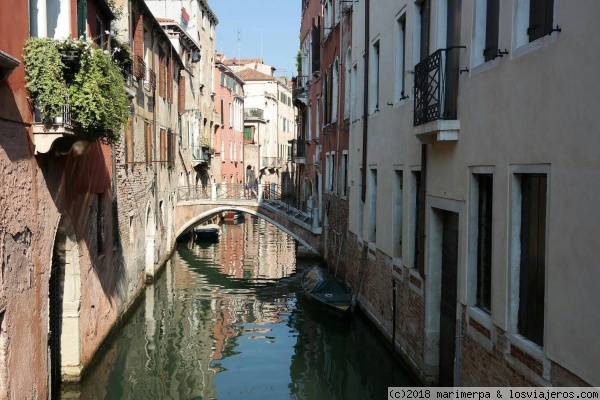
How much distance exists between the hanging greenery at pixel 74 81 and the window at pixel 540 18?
451 cm

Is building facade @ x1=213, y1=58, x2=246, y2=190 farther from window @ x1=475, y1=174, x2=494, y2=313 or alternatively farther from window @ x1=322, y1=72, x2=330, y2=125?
window @ x1=475, y1=174, x2=494, y2=313

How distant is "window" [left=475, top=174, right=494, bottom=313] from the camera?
7035 mm

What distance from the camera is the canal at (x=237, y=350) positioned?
10133 millimetres

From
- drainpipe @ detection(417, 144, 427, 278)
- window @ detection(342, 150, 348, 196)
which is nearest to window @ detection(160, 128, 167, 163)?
window @ detection(342, 150, 348, 196)

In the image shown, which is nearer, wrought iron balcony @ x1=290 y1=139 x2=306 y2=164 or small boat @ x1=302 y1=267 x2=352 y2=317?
small boat @ x1=302 y1=267 x2=352 y2=317

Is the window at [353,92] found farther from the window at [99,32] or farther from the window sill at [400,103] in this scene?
the window at [99,32]

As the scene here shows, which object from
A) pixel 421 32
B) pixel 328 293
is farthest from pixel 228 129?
pixel 421 32

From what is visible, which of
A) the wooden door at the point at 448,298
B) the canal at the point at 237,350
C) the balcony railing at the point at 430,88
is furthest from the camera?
the canal at the point at 237,350

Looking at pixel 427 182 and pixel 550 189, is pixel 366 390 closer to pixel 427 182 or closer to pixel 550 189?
pixel 427 182

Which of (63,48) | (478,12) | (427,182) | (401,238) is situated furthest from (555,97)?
(401,238)

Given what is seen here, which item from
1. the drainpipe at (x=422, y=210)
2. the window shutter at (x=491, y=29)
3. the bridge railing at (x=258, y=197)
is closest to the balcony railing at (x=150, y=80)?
the bridge railing at (x=258, y=197)

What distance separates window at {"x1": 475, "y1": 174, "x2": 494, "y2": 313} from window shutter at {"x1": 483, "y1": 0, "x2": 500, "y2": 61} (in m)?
1.25

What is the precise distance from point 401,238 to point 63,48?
6188 millimetres

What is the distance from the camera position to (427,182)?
902cm
